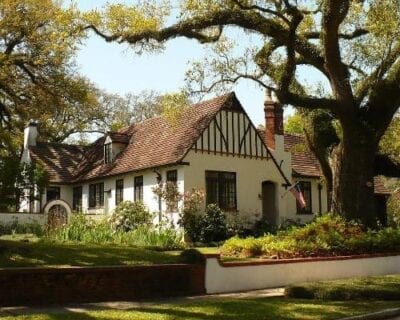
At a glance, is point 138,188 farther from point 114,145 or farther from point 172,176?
point 114,145

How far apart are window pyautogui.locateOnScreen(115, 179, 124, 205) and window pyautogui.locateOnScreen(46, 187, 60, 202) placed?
571 cm

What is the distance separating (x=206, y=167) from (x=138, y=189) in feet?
14.9

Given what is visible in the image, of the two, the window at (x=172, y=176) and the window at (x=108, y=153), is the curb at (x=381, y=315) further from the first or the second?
the window at (x=108, y=153)

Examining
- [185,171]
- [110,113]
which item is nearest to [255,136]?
[185,171]

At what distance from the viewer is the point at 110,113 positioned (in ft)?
190

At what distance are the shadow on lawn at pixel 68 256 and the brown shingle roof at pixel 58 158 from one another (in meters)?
21.6

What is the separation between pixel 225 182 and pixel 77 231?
10.4 m

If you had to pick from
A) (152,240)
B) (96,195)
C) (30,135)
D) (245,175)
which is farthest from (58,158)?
(152,240)

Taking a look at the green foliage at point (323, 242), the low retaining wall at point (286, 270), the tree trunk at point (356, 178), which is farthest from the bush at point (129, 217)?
the low retaining wall at point (286, 270)

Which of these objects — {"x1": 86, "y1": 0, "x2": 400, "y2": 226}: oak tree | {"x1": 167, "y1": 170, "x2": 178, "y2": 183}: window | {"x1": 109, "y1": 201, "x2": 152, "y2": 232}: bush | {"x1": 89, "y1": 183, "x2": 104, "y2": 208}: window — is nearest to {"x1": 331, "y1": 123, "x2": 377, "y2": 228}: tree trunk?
{"x1": 86, "y1": 0, "x2": 400, "y2": 226}: oak tree

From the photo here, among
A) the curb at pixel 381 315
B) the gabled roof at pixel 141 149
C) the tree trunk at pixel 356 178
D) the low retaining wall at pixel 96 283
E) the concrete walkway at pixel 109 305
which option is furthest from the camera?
the gabled roof at pixel 141 149

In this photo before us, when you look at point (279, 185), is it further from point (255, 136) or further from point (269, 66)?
point (269, 66)

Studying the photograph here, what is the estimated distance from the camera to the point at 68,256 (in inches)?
569

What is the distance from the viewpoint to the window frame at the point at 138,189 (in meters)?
30.5
